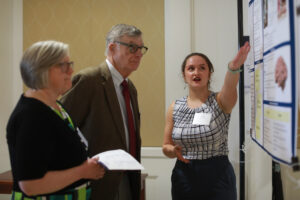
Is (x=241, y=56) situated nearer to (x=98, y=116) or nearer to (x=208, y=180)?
(x=208, y=180)

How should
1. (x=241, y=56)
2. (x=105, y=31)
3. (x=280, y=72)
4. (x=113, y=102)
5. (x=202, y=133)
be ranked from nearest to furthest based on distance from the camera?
(x=280, y=72) < (x=241, y=56) < (x=113, y=102) < (x=202, y=133) < (x=105, y=31)

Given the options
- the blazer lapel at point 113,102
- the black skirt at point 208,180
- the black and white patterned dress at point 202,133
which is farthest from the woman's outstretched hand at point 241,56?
the blazer lapel at point 113,102

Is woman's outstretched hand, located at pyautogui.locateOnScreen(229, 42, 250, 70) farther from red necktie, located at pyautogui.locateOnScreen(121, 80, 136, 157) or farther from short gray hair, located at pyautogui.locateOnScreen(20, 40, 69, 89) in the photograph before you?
short gray hair, located at pyautogui.locateOnScreen(20, 40, 69, 89)

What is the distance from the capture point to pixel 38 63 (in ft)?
3.77

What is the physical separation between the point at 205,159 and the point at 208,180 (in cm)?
13

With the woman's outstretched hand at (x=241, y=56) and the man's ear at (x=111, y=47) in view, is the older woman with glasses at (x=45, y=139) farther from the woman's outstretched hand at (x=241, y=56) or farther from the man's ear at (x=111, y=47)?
the woman's outstretched hand at (x=241, y=56)

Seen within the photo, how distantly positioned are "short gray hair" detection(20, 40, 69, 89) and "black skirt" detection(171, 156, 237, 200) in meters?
1.13

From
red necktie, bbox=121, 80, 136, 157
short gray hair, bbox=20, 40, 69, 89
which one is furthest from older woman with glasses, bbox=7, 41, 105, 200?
red necktie, bbox=121, 80, 136, 157

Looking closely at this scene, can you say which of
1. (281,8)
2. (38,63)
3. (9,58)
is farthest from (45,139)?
(9,58)

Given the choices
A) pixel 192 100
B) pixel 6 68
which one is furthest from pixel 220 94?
pixel 6 68

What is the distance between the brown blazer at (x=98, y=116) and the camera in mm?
1686

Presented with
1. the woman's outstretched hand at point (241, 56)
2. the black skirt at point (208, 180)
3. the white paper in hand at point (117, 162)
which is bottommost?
the black skirt at point (208, 180)

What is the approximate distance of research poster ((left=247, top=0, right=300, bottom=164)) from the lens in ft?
3.23

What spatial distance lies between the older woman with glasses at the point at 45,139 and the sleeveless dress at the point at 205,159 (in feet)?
2.53
